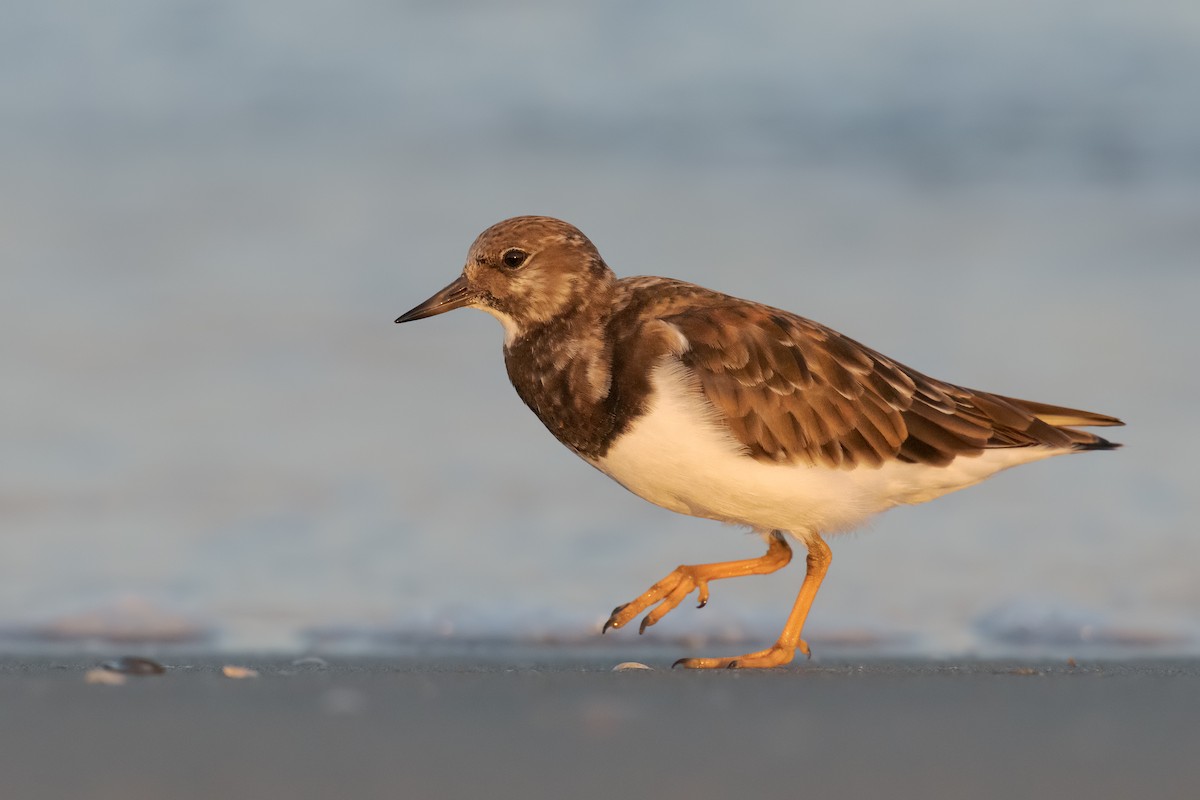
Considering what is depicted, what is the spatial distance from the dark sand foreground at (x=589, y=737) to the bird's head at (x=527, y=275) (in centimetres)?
225

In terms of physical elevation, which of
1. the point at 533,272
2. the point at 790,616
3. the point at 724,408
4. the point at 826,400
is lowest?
the point at 790,616

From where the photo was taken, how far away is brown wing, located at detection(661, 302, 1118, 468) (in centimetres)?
730

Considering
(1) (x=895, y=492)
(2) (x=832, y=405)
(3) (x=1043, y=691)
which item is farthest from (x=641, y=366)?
(3) (x=1043, y=691)

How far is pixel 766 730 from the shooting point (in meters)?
4.69

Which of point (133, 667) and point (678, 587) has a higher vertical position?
point (678, 587)

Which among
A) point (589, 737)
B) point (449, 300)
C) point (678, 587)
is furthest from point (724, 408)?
point (589, 737)

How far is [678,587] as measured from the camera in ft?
25.0

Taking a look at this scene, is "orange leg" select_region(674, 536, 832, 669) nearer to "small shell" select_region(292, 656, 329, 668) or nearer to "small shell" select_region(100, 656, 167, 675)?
"small shell" select_region(292, 656, 329, 668)

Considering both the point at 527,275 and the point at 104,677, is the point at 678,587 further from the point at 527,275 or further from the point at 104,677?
the point at 104,677

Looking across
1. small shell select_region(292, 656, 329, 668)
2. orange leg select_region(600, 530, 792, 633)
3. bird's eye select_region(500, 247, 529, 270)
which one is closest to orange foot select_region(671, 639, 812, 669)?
orange leg select_region(600, 530, 792, 633)

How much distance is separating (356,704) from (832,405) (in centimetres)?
341

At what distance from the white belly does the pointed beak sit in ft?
4.33

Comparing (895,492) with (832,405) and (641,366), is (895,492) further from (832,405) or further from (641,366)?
(641,366)

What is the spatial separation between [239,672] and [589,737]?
90.0 inches
